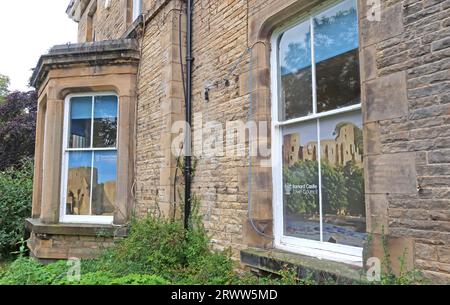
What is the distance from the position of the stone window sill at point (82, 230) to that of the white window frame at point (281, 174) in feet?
10.8

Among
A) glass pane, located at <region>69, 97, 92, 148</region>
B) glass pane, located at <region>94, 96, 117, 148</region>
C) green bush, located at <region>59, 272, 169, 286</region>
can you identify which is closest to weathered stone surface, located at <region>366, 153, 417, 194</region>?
green bush, located at <region>59, 272, 169, 286</region>

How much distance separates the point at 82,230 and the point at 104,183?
1006mm

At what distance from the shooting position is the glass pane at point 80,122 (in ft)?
23.8

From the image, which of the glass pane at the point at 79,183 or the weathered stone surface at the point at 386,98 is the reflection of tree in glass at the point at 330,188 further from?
the glass pane at the point at 79,183

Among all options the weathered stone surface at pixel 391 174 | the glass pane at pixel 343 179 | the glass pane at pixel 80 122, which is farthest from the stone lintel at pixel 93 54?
the weathered stone surface at pixel 391 174

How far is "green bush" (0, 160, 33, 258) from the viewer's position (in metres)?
9.12

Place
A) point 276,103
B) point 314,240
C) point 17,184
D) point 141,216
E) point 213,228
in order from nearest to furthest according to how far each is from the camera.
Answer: point 314,240 < point 276,103 < point 213,228 < point 141,216 < point 17,184

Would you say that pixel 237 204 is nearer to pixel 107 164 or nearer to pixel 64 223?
pixel 107 164

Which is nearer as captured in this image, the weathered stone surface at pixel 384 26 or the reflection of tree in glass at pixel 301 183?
the weathered stone surface at pixel 384 26

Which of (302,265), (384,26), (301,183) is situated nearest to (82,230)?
(301,183)

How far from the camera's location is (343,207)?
12.0 feet
